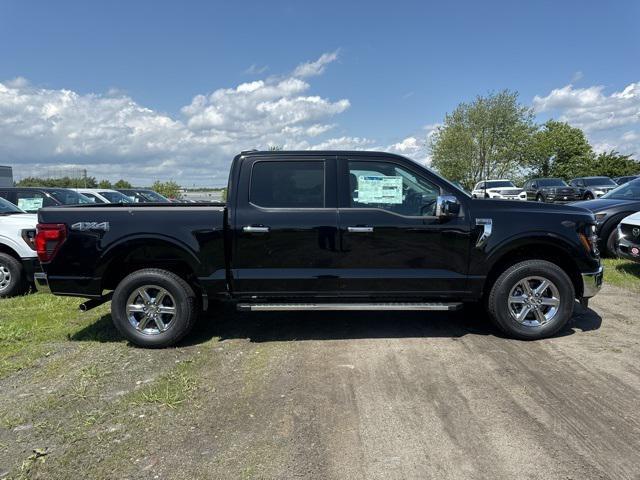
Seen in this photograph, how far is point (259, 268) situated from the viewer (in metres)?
A: 4.62

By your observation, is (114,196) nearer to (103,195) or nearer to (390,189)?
(103,195)

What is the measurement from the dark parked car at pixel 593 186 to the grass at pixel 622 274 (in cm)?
1664

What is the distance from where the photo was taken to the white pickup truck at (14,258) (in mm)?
6816

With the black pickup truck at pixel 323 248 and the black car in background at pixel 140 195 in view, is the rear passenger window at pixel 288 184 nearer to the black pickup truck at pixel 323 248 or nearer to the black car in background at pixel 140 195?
the black pickup truck at pixel 323 248

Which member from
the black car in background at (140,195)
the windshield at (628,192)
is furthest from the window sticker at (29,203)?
the windshield at (628,192)

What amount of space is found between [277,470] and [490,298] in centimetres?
296

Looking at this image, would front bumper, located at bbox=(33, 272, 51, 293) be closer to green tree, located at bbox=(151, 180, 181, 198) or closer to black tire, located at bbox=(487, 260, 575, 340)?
black tire, located at bbox=(487, 260, 575, 340)

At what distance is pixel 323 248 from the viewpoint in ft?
15.1

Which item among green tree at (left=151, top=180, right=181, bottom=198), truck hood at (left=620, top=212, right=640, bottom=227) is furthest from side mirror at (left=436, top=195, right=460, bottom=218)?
green tree at (left=151, top=180, right=181, bottom=198)

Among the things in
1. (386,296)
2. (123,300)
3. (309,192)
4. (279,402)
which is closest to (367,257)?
(386,296)

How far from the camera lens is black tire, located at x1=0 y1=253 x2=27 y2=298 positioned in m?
6.85

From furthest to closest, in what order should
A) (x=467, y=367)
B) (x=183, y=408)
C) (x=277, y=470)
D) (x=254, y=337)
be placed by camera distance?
(x=254, y=337) < (x=467, y=367) < (x=183, y=408) < (x=277, y=470)

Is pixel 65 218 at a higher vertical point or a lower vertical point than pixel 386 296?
higher

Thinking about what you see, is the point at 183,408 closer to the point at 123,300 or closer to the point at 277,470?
the point at 277,470
